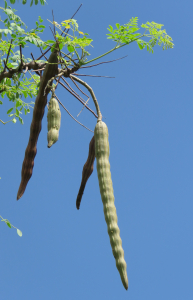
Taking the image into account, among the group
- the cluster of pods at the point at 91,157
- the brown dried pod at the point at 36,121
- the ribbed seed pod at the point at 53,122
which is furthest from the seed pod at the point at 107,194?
the brown dried pod at the point at 36,121

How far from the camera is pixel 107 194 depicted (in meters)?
2.97

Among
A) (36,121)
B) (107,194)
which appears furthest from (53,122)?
(107,194)

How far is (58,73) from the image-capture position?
3531 millimetres

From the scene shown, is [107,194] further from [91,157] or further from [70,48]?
[70,48]

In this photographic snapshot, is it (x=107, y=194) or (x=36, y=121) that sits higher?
(x=36, y=121)

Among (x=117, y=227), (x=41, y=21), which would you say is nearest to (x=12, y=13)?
(x=41, y=21)

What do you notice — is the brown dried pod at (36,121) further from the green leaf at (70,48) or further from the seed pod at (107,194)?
the seed pod at (107,194)

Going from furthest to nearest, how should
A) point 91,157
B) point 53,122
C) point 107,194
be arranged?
point 91,157
point 53,122
point 107,194

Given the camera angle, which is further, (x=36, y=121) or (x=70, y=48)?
(x=36, y=121)

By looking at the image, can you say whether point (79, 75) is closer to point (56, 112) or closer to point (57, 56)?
point (57, 56)

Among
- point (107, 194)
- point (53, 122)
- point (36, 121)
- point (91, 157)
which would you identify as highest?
point (36, 121)

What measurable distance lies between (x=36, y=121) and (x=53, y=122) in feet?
2.05

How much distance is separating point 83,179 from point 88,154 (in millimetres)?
262

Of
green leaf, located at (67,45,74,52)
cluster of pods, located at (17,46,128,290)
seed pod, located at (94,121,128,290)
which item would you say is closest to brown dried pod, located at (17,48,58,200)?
cluster of pods, located at (17,46,128,290)
